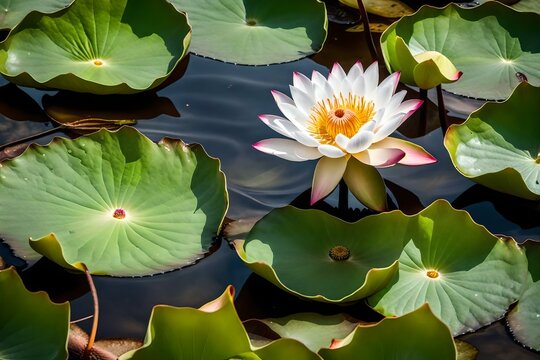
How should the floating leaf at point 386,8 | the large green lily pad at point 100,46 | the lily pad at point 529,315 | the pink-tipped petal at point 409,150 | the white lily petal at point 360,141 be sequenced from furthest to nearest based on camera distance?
the floating leaf at point 386,8
the large green lily pad at point 100,46
the pink-tipped petal at point 409,150
the white lily petal at point 360,141
the lily pad at point 529,315

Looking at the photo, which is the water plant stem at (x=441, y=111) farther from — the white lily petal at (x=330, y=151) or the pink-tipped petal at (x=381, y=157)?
the white lily petal at (x=330, y=151)

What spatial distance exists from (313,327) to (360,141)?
0.62 metres

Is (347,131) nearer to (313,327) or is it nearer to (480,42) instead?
(313,327)

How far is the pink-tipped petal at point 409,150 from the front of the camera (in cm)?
262

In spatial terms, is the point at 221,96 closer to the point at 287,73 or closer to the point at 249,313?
the point at 287,73

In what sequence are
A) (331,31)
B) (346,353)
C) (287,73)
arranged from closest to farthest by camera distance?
(346,353) < (287,73) < (331,31)

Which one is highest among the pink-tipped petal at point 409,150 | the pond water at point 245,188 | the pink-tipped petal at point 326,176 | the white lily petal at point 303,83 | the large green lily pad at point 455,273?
the white lily petal at point 303,83

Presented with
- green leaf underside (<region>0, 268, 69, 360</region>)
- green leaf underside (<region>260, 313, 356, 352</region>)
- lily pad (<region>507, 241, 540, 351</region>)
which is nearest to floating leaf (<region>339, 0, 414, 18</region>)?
lily pad (<region>507, 241, 540, 351</region>)

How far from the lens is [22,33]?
3.22 meters

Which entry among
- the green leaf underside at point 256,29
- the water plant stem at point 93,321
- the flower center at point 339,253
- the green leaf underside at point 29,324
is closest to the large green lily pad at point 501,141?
the flower center at point 339,253

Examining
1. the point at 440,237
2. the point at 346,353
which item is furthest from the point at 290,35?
the point at 346,353

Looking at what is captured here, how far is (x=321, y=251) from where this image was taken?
242 cm

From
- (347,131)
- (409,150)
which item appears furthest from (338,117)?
(409,150)

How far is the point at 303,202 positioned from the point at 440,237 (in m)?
0.53
